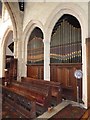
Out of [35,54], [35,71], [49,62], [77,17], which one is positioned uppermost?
[77,17]

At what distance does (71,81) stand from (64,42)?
144 cm

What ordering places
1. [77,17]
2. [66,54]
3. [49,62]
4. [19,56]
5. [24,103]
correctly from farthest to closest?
[19,56], [49,62], [66,54], [77,17], [24,103]

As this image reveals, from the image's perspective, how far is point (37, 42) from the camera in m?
7.07

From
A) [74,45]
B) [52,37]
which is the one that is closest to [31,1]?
[52,37]

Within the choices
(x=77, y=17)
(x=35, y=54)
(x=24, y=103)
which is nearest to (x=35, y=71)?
(x=35, y=54)

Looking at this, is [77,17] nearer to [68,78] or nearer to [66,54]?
[66,54]

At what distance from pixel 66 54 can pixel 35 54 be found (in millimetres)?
2215

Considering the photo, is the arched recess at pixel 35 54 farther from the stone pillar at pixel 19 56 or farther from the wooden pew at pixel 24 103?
the wooden pew at pixel 24 103

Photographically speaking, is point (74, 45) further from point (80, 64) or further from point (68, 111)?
point (68, 111)

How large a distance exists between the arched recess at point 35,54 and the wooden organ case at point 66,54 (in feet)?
2.76

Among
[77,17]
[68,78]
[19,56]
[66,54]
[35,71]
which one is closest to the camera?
[77,17]

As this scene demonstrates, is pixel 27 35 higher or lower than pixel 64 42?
higher

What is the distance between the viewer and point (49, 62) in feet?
20.1

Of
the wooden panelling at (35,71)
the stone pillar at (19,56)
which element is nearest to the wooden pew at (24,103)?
the wooden panelling at (35,71)
